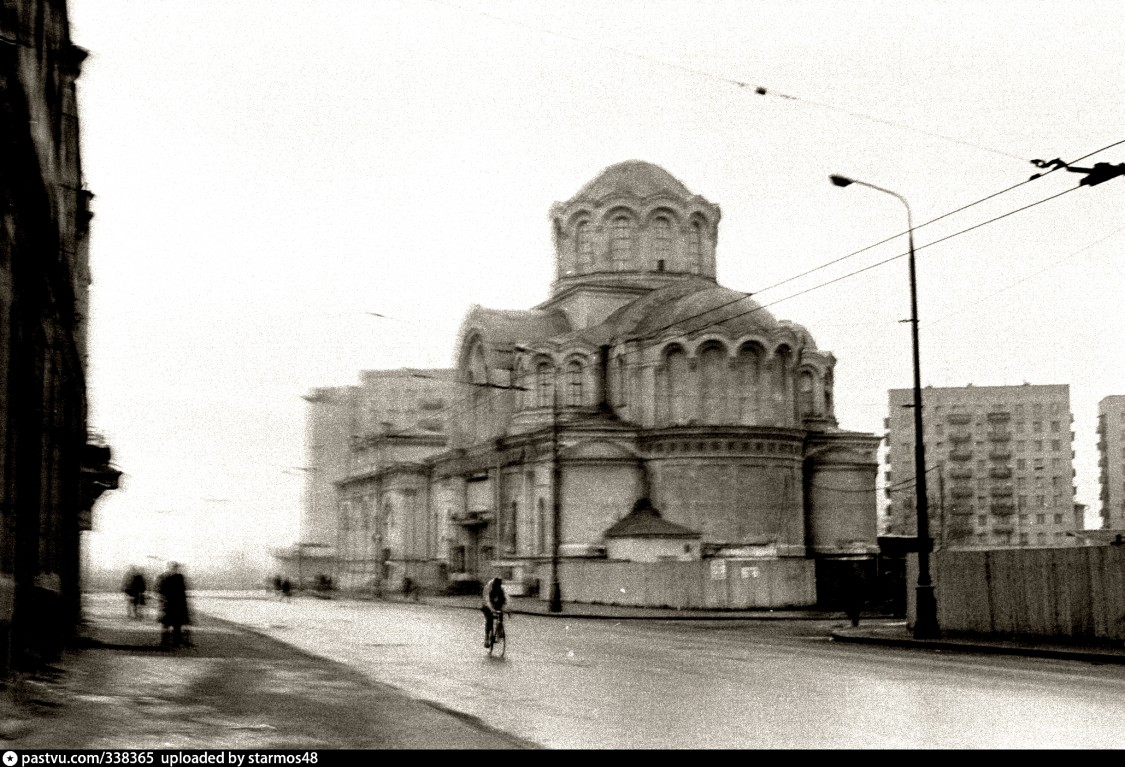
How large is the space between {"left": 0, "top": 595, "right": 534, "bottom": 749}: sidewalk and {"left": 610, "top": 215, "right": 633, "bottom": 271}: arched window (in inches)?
1910

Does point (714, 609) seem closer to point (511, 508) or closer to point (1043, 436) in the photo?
point (511, 508)

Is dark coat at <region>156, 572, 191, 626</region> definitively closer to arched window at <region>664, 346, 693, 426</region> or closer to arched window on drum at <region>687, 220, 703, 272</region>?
arched window at <region>664, 346, 693, 426</region>

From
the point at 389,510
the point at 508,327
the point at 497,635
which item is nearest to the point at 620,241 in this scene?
the point at 508,327

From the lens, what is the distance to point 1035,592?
83.6ft

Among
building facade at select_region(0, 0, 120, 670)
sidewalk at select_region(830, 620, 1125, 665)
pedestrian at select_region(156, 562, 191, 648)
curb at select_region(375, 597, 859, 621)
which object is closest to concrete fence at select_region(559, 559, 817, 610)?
curb at select_region(375, 597, 859, 621)

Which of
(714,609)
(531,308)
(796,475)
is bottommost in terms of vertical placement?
(714,609)

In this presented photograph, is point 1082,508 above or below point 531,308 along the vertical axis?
below

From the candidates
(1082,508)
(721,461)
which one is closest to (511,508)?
(721,461)

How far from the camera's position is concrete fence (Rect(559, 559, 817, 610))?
4531 cm

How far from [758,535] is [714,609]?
615 inches

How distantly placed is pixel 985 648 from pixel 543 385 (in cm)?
4126

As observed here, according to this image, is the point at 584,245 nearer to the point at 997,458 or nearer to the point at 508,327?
the point at 508,327

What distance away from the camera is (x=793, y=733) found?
11.2m
